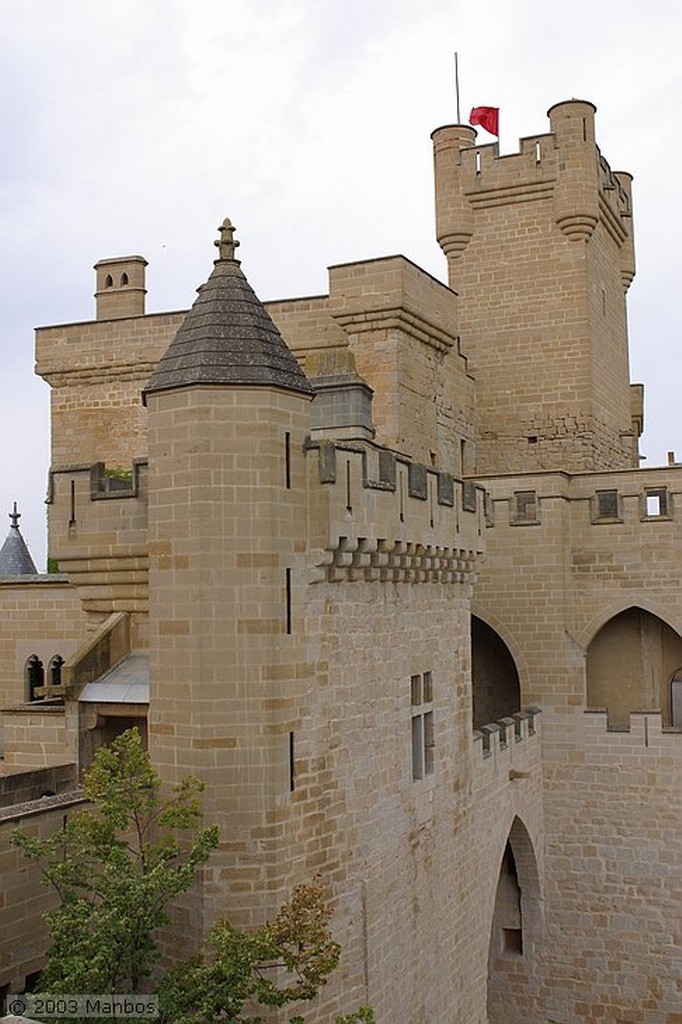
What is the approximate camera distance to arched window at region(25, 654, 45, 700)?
19.0 meters

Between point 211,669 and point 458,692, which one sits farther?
point 458,692

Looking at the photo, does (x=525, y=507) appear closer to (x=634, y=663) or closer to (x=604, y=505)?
(x=604, y=505)

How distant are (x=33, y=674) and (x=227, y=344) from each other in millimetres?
11410

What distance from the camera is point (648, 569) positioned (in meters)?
19.1

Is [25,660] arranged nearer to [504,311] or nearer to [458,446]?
→ [458,446]

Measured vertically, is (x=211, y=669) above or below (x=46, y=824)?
above

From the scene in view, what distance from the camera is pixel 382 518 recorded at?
1105cm

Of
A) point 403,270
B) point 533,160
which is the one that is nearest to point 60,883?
point 403,270

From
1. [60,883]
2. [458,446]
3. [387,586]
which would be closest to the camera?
[60,883]

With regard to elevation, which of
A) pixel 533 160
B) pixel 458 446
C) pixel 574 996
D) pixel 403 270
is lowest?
pixel 574 996

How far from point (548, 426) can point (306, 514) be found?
14.0 metres

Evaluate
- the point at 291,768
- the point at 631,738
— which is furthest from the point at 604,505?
the point at 291,768

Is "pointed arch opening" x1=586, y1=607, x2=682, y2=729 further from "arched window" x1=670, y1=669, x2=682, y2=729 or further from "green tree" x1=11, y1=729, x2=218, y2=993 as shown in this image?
"green tree" x1=11, y1=729, x2=218, y2=993

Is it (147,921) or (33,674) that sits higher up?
(33,674)
